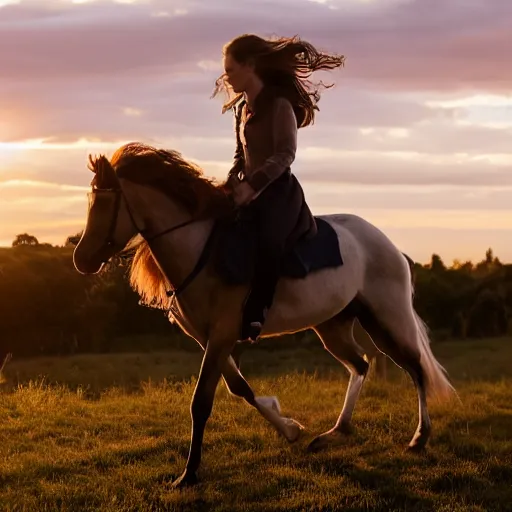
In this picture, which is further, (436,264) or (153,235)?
(436,264)

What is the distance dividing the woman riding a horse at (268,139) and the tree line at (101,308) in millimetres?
16284

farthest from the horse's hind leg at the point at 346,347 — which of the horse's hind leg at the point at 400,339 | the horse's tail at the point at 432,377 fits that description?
the horse's tail at the point at 432,377

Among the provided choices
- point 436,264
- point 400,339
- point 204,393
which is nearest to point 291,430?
point 400,339

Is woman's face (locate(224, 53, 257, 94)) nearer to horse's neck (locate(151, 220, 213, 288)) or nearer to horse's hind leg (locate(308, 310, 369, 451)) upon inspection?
horse's neck (locate(151, 220, 213, 288))

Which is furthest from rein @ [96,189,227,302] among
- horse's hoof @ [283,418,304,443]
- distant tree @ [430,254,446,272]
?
distant tree @ [430,254,446,272]

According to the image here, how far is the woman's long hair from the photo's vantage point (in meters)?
6.23

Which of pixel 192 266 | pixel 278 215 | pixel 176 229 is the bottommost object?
pixel 192 266

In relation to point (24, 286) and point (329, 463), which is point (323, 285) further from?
point (24, 286)

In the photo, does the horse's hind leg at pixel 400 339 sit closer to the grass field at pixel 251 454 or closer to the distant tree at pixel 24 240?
the grass field at pixel 251 454

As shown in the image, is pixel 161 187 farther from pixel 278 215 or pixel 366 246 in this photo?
pixel 366 246

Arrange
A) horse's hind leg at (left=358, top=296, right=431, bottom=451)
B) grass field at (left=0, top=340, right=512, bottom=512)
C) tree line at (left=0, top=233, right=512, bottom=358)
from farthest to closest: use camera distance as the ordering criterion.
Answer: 1. tree line at (left=0, top=233, right=512, bottom=358)
2. horse's hind leg at (left=358, top=296, right=431, bottom=451)
3. grass field at (left=0, top=340, right=512, bottom=512)

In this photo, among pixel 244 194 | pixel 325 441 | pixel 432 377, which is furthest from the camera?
pixel 432 377

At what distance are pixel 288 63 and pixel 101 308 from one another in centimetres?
1960

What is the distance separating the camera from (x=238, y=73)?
20.5 ft
